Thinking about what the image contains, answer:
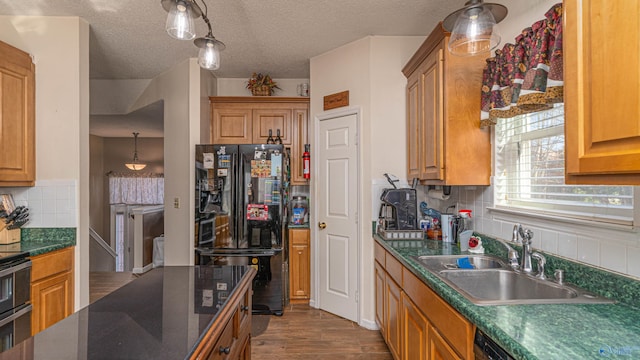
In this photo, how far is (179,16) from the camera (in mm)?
1450

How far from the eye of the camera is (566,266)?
4.76ft

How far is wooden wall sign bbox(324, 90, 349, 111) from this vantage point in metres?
3.11

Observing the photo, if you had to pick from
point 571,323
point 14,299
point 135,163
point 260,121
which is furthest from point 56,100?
point 135,163

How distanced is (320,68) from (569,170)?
274 centimetres

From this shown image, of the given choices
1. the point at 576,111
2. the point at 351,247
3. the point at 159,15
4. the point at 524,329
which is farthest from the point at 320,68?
the point at 524,329

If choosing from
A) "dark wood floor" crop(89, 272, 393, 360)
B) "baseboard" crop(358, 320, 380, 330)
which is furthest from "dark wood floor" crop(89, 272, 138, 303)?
"baseboard" crop(358, 320, 380, 330)

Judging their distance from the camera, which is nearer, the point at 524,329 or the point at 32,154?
the point at 524,329

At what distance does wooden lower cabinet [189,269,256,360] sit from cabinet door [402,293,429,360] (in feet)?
2.90

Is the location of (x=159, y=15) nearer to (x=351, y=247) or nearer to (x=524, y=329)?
(x=351, y=247)

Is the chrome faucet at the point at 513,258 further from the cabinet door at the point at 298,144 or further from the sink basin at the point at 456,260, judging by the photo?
the cabinet door at the point at 298,144

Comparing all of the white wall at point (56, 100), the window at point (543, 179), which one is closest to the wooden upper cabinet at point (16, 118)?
the white wall at point (56, 100)

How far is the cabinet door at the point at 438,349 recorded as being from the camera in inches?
51.6

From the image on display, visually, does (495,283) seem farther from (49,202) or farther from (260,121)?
(49,202)

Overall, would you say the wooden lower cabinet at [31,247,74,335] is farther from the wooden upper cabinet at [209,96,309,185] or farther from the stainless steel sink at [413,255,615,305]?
the stainless steel sink at [413,255,615,305]
